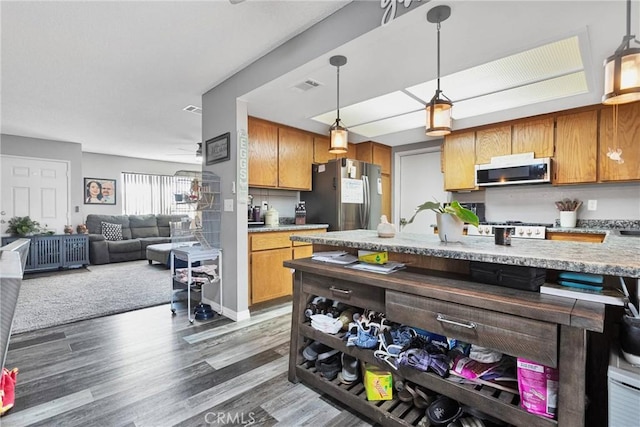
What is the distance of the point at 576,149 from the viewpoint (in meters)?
3.26

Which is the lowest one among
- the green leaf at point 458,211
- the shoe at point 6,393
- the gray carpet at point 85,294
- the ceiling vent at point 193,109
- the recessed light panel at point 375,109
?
the gray carpet at point 85,294

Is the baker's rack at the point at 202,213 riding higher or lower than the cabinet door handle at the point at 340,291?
higher

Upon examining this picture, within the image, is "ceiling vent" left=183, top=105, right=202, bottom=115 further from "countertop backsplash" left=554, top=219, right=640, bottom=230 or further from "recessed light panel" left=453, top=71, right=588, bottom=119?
"countertop backsplash" left=554, top=219, right=640, bottom=230

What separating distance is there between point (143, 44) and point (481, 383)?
121 inches

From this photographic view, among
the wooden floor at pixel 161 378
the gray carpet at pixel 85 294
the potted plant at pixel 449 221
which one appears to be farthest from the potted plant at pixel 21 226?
the potted plant at pixel 449 221

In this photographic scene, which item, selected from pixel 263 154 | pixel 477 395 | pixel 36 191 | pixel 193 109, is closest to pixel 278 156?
pixel 263 154

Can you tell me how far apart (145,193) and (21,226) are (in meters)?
2.69

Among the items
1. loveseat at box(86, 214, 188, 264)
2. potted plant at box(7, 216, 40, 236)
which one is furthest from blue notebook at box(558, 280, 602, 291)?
potted plant at box(7, 216, 40, 236)

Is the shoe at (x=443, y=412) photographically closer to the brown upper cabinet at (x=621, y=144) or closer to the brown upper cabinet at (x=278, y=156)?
the brown upper cabinet at (x=278, y=156)

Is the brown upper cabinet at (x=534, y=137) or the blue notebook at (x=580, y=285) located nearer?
the blue notebook at (x=580, y=285)

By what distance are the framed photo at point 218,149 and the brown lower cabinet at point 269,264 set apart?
0.87 m

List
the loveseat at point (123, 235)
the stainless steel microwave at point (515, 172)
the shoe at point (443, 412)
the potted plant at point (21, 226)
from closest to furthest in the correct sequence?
the shoe at point (443, 412)
the stainless steel microwave at point (515, 172)
the potted plant at point (21, 226)
the loveseat at point (123, 235)

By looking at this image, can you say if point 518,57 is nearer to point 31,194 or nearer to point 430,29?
point 430,29

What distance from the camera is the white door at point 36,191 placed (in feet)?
16.9
